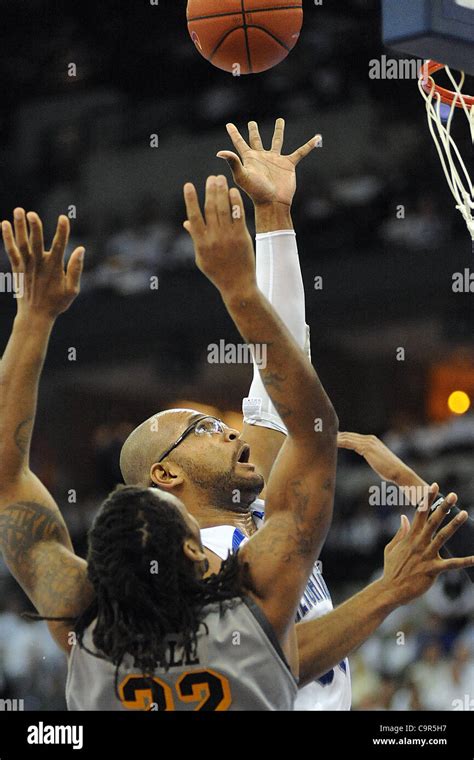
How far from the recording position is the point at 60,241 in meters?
2.34

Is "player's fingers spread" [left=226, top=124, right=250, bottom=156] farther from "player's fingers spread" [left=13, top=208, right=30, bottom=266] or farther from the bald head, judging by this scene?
"player's fingers spread" [left=13, top=208, right=30, bottom=266]

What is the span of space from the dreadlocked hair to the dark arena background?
16.3 ft

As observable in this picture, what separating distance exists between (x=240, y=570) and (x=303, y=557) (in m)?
0.14

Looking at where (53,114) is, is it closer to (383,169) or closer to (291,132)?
(291,132)

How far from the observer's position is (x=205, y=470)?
10.4 feet

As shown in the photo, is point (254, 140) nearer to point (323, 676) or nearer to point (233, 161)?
point (233, 161)

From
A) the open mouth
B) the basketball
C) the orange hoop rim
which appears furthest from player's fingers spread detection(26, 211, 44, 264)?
the orange hoop rim

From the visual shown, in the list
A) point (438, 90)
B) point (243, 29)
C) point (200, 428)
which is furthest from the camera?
point (438, 90)

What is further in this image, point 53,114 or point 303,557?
point 53,114

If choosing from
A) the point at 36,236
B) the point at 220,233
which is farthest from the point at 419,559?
the point at 36,236

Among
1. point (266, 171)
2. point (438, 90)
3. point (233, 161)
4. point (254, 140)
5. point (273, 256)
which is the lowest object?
point (273, 256)

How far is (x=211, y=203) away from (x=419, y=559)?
4.08 feet
